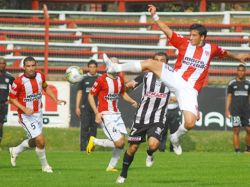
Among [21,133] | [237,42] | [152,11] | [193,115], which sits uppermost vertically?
[152,11]

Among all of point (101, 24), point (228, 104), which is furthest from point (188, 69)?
point (101, 24)

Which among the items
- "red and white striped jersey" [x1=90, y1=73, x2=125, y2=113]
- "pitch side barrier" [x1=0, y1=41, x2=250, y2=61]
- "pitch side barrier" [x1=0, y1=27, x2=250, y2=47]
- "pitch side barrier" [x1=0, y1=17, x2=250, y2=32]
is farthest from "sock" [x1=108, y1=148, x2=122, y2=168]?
"pitch side barrier" [x1=0, y1=17, x2=250, y2=32]

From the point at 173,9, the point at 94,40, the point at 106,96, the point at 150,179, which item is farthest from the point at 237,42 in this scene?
the point at 150,179

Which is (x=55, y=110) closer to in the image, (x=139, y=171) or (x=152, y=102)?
(x=139, y=171)

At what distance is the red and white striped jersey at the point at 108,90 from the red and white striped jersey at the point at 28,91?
2.26 m

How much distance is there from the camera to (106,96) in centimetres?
1992

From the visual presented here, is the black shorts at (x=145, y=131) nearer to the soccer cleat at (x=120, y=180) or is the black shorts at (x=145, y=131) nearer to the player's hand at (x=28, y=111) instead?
the soccer cleat at (x=120, y=180)

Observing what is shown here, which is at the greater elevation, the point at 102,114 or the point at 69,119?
the point at 102,114

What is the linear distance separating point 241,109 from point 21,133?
6.39 m

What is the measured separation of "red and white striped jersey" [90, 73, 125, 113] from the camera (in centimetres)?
1981

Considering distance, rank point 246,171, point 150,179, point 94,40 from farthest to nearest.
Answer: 1. point 94,40
2. point 246,171
3. point 150,179

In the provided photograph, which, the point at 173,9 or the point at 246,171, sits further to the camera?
the point at 173,9

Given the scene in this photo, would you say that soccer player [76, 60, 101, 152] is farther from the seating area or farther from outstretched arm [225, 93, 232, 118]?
the seating area

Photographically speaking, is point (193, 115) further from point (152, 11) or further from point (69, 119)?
point (69, 119)
